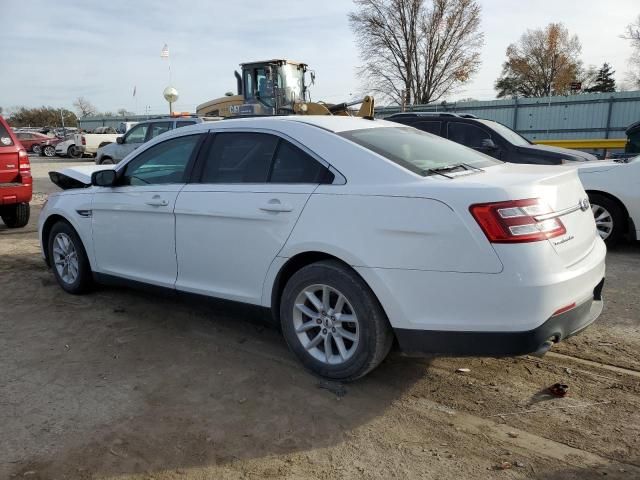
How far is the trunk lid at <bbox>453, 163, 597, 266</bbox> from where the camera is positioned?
9.15ft

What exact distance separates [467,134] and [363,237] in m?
7.07

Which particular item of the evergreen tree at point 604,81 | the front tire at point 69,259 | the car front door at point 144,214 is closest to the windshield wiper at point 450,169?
the car front door at point 144,214

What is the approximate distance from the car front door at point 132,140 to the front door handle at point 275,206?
465 inches

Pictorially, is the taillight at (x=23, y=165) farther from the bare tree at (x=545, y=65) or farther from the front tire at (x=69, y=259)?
the bare tree at (x=545, y=65)

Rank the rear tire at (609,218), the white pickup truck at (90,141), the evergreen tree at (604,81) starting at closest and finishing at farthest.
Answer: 1. the rear tire at (609,218)
2. the white pickup truck at (90,141)
3. the evergreen tree at (604,81)

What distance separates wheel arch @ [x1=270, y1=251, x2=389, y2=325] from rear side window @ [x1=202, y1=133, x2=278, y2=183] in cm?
61

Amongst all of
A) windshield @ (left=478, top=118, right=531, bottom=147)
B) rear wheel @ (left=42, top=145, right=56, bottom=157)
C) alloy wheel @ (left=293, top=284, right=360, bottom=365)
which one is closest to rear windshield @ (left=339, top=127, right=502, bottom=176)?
alloy wheel @ (left=293, top=284, right=360, bottom=365)

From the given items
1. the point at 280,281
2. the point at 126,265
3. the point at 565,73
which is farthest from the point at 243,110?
the point at 565,73

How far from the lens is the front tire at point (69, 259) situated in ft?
16.5

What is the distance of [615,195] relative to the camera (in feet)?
20.7

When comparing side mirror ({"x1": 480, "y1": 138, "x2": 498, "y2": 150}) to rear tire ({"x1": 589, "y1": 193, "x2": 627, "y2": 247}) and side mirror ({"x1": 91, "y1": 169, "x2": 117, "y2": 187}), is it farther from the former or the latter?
side mirror ({"x1": 91, "y1": 169, "x2": 117, "y2": 187})

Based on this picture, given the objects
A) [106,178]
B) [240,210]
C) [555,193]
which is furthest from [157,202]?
[555,193]

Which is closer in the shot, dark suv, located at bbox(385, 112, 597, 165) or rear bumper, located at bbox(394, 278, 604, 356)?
rear bumper, located at bbox(394, 278, 604, 356)

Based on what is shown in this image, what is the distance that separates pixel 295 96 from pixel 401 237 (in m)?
16.9
